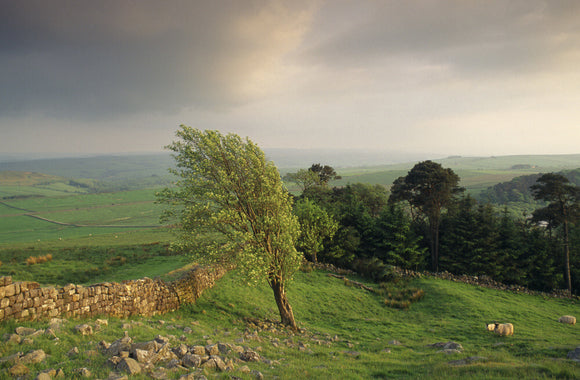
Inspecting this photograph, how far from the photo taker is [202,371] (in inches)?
347

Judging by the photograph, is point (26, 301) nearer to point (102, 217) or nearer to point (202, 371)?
point (202, 371)

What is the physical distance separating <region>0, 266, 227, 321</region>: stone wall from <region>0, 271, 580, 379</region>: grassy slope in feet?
2.85

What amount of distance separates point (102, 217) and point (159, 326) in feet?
491

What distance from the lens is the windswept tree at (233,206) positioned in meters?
17.6

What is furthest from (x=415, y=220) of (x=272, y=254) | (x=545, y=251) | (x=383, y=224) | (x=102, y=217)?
(x=102, y=217)

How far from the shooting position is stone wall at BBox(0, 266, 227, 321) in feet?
36.2

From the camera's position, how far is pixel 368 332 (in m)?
19.9

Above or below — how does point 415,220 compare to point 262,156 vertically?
below

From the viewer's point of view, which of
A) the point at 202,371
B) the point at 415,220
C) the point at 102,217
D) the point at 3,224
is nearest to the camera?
the point at 202,371

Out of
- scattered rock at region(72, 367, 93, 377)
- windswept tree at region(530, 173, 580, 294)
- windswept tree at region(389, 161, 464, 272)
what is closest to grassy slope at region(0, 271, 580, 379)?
scattered rock at region(72, 367, 93, 377)

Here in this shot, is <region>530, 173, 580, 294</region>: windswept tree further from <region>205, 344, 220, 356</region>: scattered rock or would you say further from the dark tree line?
<region>205, 344, 220, 356</region>: scattered rock

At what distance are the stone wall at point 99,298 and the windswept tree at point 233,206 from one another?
3.38 metres

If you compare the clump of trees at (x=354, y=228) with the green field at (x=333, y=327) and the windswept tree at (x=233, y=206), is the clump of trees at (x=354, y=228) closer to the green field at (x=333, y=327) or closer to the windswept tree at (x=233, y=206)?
the windswept tree at (x=233, y=206)

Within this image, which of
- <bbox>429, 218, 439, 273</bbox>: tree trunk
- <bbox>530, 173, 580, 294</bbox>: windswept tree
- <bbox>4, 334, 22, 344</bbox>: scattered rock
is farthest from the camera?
<bbox>429, 218, 439, 273</bbox>: tree trunk
